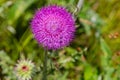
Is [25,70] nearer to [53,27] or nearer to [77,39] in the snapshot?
[53,27]

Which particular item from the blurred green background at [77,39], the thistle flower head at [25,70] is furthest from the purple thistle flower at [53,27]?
the blurred green background at [77,39]

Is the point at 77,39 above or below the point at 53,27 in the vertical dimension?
below

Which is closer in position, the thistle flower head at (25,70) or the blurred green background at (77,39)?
the thistle flower head at (25,70)

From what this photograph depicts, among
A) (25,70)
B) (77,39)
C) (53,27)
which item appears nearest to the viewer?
(53,27)

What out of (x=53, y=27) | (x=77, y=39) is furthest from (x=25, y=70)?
(x=77, y=39)

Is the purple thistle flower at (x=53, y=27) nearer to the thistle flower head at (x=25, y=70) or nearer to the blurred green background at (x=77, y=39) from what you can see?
the thistle flower head at (x=25, y=70)

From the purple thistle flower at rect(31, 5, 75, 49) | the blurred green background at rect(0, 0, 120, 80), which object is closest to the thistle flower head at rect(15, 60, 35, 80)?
the purple thistle flower at rect(31, 5, 75, 49)

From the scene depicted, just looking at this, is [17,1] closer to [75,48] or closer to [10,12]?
[10,12]

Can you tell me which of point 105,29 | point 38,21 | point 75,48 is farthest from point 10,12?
point 38,21
